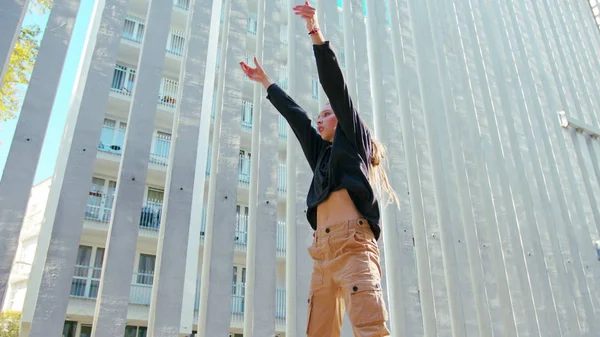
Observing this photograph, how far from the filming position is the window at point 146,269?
737 centimetres

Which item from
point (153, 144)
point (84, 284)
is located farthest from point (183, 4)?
point (84, 284)

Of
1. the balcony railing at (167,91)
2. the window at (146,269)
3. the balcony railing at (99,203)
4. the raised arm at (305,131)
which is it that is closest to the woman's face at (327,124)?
the raised arm at (305,131)

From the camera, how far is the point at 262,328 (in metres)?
2.04

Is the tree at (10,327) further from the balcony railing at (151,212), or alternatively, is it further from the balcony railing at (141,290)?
the balcony railing at (151,212)

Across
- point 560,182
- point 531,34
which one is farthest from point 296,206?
point 531,34

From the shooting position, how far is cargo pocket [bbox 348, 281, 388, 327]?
1246 mm

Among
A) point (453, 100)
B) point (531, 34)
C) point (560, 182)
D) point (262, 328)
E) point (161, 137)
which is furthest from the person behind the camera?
point (161, 137)

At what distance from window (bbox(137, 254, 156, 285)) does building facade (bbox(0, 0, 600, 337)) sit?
3218 mm

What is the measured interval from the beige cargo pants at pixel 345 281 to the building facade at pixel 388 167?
417 millimetres

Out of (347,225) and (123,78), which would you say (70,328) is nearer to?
(123,78)

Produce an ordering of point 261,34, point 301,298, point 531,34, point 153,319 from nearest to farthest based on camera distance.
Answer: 1. point 153,319
2. point 301,298
3. point 261,34
4. point 531,34

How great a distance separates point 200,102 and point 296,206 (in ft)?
2.21

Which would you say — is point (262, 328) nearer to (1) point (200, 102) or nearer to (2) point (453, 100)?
(1) point (200, 102)

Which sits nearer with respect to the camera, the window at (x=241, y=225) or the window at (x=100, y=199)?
the window at (x=241, y=225)
